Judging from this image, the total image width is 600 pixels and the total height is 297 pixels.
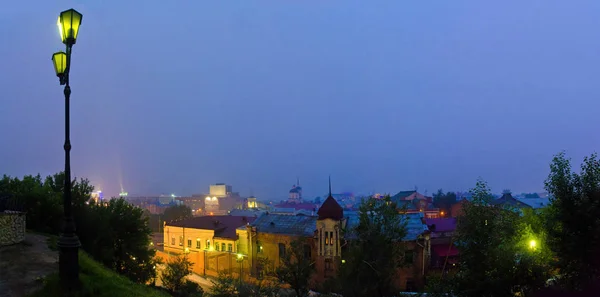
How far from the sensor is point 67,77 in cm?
998

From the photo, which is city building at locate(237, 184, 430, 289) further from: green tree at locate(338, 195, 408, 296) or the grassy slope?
the grassy slope

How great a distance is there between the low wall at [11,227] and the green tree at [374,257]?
13.6 m

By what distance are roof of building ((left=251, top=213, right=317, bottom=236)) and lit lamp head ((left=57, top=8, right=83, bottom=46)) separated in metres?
32.1

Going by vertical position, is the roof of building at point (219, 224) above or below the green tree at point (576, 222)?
below

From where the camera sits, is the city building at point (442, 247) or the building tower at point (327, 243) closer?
the building tower at point (327, 243)

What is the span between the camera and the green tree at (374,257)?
717 inches

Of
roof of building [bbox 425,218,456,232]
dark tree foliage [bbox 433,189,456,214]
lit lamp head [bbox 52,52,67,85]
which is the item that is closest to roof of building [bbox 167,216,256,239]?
roof of building [bbox 425,218,456,232]

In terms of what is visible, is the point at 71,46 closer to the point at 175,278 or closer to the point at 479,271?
the point at 175,278

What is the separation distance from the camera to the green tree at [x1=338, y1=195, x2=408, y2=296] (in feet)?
59.7

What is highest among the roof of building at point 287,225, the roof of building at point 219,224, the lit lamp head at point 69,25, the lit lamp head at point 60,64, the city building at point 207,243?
the lit lamp head at point 69,25

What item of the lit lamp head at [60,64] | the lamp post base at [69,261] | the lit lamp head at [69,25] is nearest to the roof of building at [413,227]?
the lamp post base at [69,261]

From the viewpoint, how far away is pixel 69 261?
966 centimetres

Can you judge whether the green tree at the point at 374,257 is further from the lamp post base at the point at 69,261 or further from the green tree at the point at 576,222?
the lamp post base at the point at 69,261

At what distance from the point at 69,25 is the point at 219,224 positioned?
43806 mm
